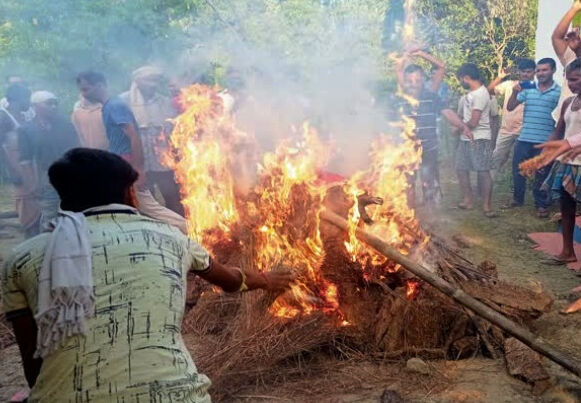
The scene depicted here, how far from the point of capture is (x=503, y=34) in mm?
16781

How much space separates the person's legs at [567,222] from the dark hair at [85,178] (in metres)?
5.53

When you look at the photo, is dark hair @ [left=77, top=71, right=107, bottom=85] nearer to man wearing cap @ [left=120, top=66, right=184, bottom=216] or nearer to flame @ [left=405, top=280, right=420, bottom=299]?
man wearing cap @ [left=120, top=66, right=184, bottom=216]

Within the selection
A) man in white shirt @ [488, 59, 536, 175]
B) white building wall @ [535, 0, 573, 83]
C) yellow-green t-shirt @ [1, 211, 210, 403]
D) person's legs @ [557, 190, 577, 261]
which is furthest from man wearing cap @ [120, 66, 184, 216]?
white building wall @ [535, 0, 573, 83]

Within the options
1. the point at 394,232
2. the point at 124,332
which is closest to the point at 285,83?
the point at 394,232

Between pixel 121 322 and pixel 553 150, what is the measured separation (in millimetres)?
4660

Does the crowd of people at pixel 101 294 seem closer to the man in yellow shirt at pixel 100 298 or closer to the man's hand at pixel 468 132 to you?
the man in yellow shirt at pixel 100 298

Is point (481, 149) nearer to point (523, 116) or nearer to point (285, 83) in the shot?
point (523, 116)

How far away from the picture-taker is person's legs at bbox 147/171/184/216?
7.08m

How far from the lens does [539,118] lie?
8.55m

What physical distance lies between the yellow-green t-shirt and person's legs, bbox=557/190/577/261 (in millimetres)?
5392

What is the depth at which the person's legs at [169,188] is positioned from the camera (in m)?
7.08

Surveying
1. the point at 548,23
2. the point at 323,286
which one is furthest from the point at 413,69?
the point at 323,286

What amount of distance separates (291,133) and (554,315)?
4.72 meters

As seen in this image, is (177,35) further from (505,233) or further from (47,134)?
(505,233)
